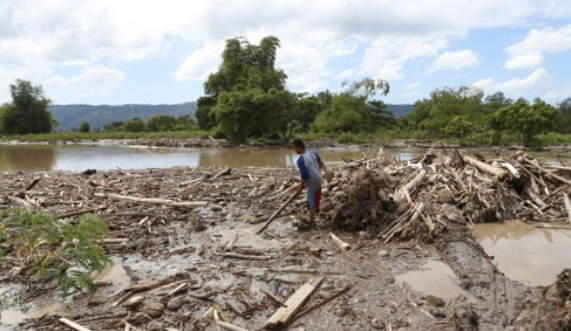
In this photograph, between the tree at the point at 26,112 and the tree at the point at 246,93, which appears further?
the tree at the point at 26,112

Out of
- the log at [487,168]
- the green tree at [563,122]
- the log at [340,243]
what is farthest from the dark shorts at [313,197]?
the green tree at [563,122]

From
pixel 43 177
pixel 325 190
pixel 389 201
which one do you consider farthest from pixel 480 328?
pixel 43 177

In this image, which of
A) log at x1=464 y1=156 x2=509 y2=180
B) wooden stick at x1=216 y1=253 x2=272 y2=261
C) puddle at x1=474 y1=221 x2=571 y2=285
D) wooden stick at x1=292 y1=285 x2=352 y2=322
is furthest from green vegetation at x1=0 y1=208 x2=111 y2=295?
log at x1=464 y1=156 x2=509 y2=180

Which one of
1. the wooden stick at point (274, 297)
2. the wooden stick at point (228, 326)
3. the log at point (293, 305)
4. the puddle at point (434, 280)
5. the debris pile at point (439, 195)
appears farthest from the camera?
the debris pile at point (439, 195)

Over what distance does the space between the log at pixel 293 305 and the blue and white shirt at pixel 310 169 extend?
2.49 m

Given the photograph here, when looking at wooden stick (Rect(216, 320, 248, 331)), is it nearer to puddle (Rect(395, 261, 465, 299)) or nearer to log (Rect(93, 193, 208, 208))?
puddle (Rect(395, 261, 465, 299))

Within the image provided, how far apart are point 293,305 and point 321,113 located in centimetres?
4048

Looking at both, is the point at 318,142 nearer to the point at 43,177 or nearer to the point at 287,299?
the point at 43,177

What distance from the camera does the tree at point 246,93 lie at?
3562 cm

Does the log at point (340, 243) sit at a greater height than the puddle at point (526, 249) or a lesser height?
greater

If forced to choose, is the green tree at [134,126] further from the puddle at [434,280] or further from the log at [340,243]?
the puddle at [434,280]

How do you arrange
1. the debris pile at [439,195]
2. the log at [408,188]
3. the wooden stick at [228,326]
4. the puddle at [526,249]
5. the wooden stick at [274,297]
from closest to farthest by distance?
the wooden stick at [228,326] < the wooden stick at [274,297] < the puddle at [526,249] < the debris pile at [439,195] < the log at [408,188]

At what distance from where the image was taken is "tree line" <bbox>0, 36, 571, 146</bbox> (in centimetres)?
2908

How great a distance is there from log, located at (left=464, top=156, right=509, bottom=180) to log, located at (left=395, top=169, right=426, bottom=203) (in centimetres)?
178
